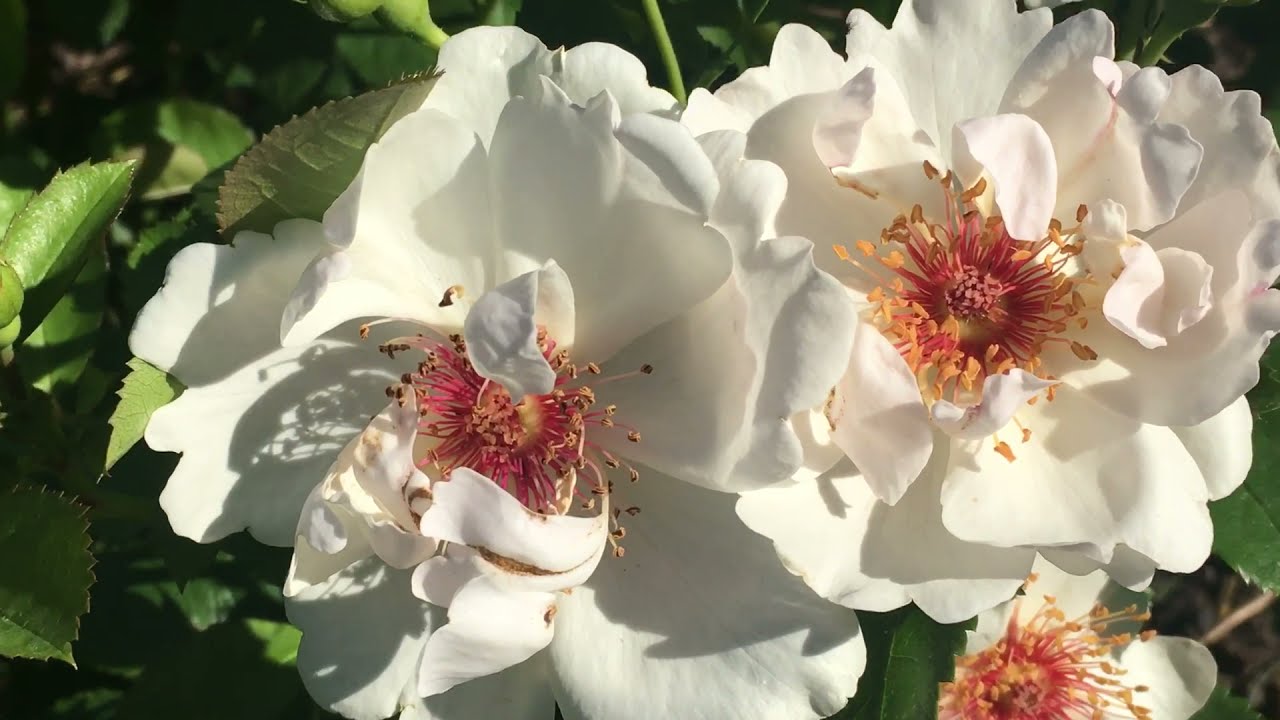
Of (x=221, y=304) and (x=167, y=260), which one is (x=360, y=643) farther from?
(x=167, y=260)

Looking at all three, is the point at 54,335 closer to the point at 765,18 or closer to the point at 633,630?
the point at 633,630

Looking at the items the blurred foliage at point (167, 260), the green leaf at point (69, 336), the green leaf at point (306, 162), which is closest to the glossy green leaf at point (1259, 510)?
the blurred foliage at point (167, 260)

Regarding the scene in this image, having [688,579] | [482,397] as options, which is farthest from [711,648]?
[482,397]

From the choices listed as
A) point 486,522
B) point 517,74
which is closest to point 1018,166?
point 517,74

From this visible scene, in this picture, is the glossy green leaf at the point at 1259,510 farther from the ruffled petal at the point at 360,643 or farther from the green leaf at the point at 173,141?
the green leaf at the point at 173,141

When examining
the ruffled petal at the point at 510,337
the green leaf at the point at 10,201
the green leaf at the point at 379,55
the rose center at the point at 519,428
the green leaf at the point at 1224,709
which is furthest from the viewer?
the green leaf at the point at 1224,709

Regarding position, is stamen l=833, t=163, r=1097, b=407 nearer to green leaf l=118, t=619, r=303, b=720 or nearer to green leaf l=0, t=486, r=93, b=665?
green leaf l=0, t=486, r=93, b=665
